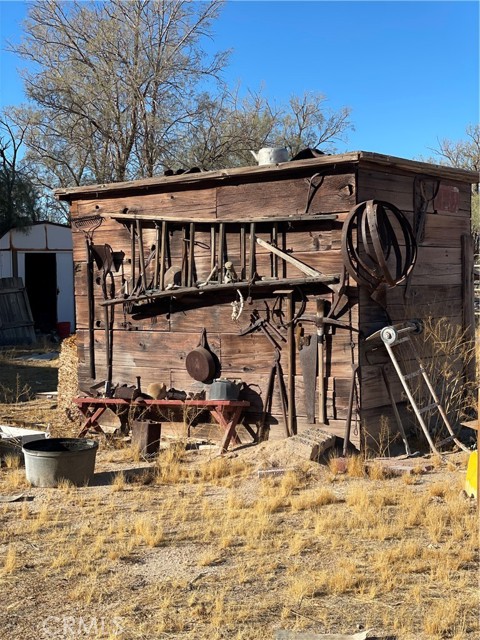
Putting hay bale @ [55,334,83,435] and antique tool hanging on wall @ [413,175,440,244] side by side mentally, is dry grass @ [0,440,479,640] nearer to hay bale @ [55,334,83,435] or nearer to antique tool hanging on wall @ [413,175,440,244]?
antique tool hanging on wall @ [413,175,440,244]

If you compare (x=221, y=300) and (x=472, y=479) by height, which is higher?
(x=221, y=300)

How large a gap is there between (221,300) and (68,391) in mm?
3243

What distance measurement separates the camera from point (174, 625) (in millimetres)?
4621

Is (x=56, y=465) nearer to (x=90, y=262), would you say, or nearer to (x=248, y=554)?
(x=248, y=554)

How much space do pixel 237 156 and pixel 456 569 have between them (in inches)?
854

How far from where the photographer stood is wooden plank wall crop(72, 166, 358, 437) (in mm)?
8867

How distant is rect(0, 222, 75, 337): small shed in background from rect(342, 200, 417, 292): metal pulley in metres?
14.1

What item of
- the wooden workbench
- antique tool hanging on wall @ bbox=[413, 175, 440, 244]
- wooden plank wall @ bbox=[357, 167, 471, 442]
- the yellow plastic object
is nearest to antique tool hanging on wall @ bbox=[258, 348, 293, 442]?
the wooden workbench

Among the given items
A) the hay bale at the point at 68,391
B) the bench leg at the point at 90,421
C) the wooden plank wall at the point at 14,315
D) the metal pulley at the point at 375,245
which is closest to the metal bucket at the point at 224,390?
the bench leg at the point at 90,421

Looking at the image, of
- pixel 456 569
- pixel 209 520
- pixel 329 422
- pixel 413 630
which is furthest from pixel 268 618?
pixel 329 422

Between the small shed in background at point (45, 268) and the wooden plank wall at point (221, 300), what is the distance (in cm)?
1076

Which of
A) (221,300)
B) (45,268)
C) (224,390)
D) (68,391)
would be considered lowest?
(68,391)

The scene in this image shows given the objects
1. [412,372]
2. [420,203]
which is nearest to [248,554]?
[412,372]

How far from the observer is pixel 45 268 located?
941 inches
